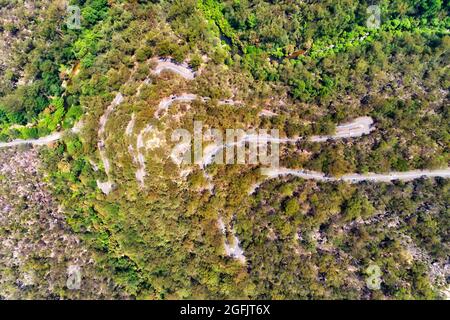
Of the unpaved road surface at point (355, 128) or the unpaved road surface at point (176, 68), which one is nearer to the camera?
the unpaved road surface at point (176, 68)

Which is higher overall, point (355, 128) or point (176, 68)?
point (176, 68)

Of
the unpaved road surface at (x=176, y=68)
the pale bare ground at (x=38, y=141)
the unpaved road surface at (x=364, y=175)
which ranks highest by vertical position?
the unpaved road surface at (x=176, y=68)

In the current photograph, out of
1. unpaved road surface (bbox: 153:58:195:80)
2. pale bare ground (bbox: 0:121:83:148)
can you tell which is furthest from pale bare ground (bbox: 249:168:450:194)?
pale bare ground (bbox: 0:121:83:148)

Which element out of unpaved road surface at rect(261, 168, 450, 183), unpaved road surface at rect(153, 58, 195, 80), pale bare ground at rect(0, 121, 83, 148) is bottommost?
unpaved road surface at rect(261, 168, 450, 183)

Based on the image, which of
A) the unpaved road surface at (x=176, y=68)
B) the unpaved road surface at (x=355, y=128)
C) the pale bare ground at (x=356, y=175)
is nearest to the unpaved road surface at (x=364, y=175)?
the pale bare ground at (x=356, y=175)

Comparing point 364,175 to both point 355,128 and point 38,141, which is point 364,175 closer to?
point 355,128

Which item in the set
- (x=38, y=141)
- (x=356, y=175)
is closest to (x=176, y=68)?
(x=38, y=141)

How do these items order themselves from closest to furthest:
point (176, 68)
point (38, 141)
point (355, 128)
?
point (176, 68)
point (355, 128)
point (38, 141)

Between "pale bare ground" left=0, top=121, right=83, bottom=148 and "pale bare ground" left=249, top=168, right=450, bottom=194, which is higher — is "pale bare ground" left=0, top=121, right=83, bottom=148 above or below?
above

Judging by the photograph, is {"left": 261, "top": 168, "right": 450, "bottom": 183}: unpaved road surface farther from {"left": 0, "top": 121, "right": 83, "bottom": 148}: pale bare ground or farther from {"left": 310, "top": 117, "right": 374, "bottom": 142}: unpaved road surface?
{"left": 0, "top": 121, "right": 83, "bottom": 148}: pale bare ground

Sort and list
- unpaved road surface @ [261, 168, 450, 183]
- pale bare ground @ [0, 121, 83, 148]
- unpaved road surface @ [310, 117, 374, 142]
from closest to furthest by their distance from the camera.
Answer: unpaved road surface @ [261, 168, 450, 183], unpaved road surface @ [310, 117, 374, 142], pale bare ground @ [0, 121, 83, 148]

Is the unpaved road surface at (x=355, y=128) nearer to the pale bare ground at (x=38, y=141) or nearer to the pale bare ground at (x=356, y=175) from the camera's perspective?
the pale bare ground at (x=356, y=175)

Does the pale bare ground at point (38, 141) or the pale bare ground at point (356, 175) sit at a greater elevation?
the pale bare ground at point (38, 141)

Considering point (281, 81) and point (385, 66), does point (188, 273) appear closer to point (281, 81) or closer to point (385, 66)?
point (281, 81)
